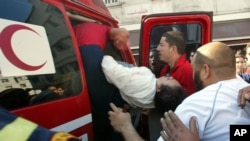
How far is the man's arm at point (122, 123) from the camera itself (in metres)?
2.15

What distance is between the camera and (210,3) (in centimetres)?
1145

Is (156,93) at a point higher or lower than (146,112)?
higher

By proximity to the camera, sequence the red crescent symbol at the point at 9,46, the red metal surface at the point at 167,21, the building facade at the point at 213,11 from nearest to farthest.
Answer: the red crescent symbol at the point at 9,46
the red metal surface at the point at 167,21
the building facade at the point at 213,11

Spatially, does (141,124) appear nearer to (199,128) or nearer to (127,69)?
(127,69)

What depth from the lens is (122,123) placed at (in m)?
2.22

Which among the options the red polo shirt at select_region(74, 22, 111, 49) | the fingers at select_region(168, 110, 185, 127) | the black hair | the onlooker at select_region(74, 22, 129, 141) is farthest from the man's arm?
the fingers at select_region(168, 110, 185, 127)

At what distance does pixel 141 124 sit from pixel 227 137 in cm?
135

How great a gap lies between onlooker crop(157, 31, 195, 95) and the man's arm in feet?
2.87

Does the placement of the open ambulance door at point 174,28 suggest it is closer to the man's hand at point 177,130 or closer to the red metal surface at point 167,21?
the red metal surface at point 167,21

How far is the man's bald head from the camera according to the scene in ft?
6.11

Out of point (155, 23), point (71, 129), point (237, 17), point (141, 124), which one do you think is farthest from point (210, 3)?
point (71, 129)

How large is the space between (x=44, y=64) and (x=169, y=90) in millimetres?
988

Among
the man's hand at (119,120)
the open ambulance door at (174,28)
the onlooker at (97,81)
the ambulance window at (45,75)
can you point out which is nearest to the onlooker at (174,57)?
the open ambulance door at (174,28)

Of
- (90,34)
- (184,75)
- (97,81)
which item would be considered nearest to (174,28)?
(184,75)
